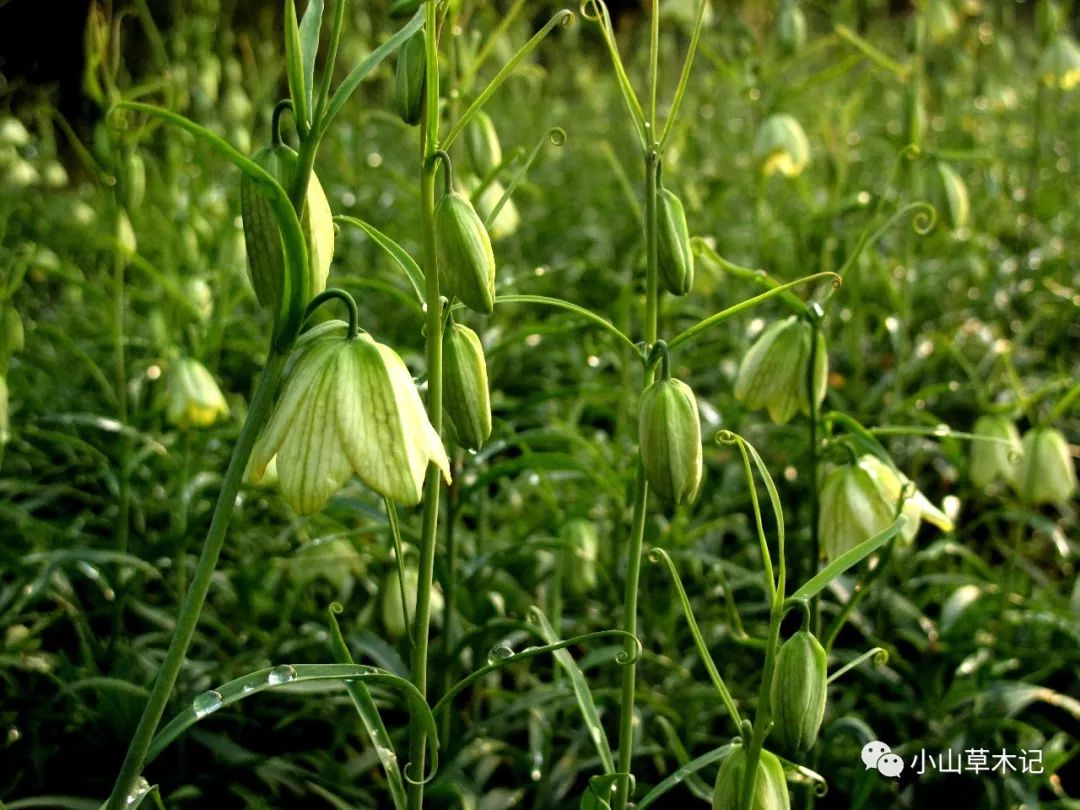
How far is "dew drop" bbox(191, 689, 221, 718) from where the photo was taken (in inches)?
29.4

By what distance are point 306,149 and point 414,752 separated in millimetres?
510

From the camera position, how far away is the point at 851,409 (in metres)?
2.36

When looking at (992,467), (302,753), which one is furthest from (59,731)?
(992,467)

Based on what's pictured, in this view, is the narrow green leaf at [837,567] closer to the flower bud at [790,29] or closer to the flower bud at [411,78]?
the flower bud at [411,78]

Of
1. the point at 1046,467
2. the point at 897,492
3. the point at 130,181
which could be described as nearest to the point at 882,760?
the point at 897,492

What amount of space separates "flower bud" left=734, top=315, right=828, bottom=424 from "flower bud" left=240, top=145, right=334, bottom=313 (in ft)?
1.87

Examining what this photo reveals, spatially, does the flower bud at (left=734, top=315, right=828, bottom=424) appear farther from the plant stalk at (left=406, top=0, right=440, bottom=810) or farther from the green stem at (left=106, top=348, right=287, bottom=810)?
the green stem at (left=106, top=348, right=287, bottom=810)

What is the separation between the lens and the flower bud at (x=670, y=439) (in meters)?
0.90

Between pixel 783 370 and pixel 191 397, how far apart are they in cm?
88

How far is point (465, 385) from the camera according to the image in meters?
0.88

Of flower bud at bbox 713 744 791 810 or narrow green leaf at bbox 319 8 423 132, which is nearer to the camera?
narrow green leaf at bbox 319 8 423 132

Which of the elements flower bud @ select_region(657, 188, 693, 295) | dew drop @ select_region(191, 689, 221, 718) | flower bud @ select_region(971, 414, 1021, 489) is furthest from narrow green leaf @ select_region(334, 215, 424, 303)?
flower bud @ select_region(971, 414, 1021, 489)

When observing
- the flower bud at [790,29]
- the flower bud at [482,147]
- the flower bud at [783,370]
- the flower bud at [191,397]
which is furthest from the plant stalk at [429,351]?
the flower bud at [790,29]

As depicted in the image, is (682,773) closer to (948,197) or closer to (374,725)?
(374,725)
